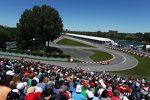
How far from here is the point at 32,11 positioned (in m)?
84.2

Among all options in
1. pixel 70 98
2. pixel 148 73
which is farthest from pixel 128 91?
pixel 148 73

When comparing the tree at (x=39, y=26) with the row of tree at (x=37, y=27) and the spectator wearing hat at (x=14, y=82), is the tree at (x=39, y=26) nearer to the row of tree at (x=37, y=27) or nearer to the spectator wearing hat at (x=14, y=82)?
the row of tree at (x=37, y=27)

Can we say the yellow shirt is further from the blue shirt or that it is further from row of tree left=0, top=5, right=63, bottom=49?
row of tree left=0, top=5, right=63, bottom=49

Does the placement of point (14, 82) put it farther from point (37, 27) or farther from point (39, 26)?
point (39, 26)

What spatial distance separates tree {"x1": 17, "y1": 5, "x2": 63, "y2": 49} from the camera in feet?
262

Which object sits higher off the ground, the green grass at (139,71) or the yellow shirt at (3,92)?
the yellow shirt at (3,92)

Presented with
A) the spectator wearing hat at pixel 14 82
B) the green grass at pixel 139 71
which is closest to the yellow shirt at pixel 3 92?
the spectator wearing hat at pixel 14 82

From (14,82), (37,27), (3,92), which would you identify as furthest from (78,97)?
(37,27)

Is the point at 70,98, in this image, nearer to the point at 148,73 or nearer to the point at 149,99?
the point at 149,99

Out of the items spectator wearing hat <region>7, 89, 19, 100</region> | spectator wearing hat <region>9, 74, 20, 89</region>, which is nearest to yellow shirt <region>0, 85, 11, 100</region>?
spectator wearing hat <region>7, 89, 19, 100</region>

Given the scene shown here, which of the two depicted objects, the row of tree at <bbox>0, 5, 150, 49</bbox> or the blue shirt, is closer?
the blue shirt

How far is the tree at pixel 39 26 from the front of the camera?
79875 mm

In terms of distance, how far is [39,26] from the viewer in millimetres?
80125

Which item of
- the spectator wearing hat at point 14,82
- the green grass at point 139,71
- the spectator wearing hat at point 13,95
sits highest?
the spectator wearing hat at point 14,82
